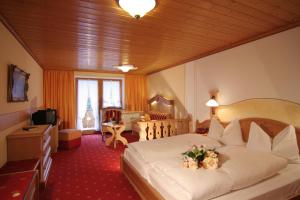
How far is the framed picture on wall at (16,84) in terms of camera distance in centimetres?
258

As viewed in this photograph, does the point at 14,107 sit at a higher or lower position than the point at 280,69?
lower

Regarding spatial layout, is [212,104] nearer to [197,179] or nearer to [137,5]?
[197,179]

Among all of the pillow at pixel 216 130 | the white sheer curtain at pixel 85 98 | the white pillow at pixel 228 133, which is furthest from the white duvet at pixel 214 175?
the white sheer curtain at pixel 85 98

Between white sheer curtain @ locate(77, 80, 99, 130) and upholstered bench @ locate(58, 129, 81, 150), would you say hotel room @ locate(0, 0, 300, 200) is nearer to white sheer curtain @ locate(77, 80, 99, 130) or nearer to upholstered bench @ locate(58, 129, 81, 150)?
upholstered bench @ locate(58, 129, 81, 150)

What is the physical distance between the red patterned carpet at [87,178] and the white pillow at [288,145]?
7.21 feet

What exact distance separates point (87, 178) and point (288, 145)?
3.27 meters

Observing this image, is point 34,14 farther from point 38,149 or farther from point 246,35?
point 246,35

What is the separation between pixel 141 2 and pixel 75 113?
596cm

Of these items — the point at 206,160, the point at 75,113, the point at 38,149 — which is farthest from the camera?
the point at 75,113

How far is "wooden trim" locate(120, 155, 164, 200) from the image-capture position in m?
2.14

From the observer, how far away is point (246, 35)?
3.12 meters

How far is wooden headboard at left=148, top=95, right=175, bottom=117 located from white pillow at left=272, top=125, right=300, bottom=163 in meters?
3.42

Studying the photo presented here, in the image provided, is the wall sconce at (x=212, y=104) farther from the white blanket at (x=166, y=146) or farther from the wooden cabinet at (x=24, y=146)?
the wooden cabinet at (x=24, y=146)

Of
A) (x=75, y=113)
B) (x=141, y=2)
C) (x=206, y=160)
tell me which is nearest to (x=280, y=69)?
(x=206, y=160)
